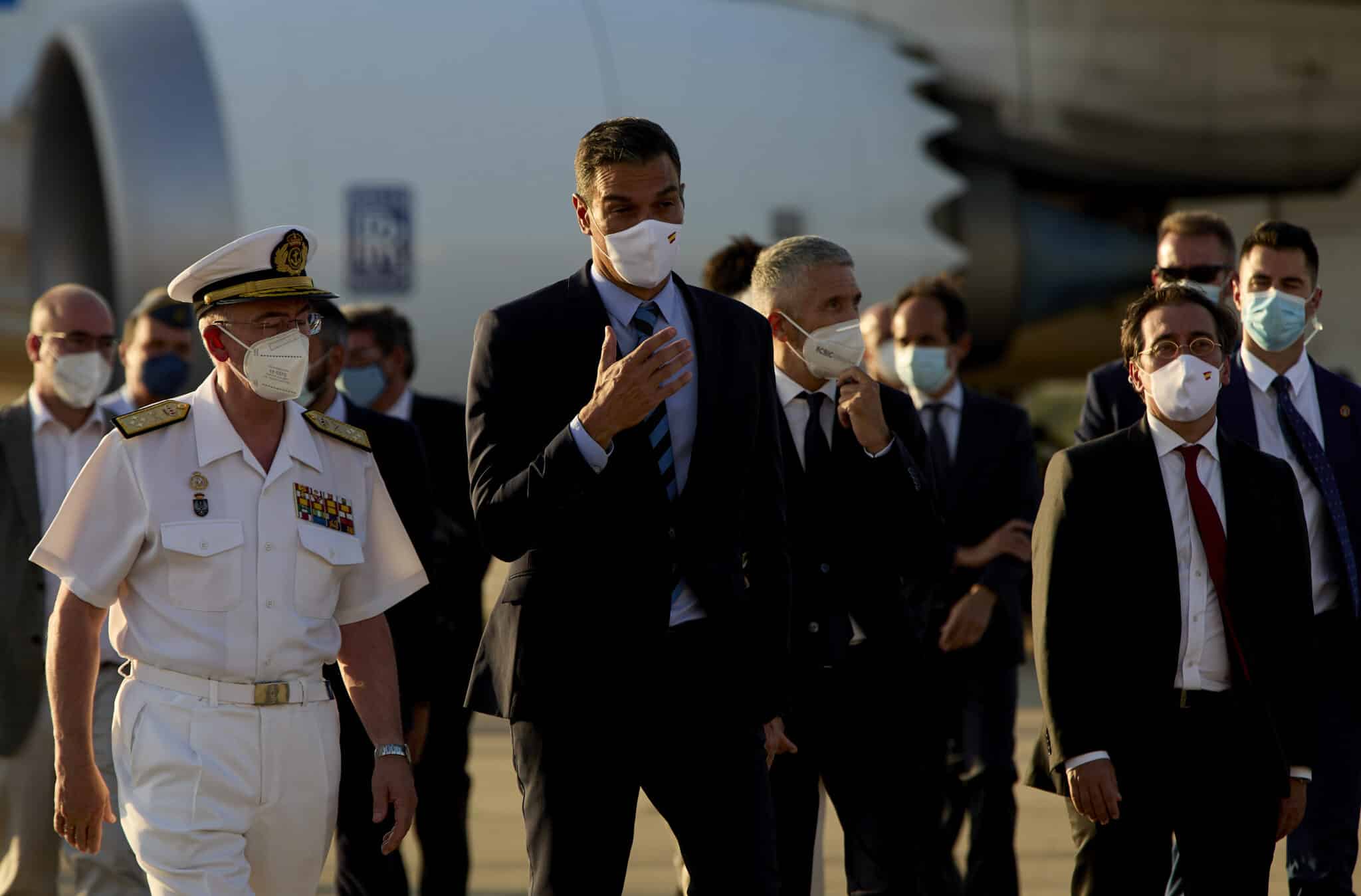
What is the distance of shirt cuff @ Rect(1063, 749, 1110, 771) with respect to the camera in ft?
11.5

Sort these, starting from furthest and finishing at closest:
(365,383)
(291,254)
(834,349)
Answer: (365,383) < (834,349) < (291,254)

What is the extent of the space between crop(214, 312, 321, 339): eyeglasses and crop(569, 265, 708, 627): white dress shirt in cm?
55

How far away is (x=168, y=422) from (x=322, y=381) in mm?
1726

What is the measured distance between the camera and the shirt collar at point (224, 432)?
10.4ft

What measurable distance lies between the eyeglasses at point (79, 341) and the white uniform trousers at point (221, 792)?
2305 mm

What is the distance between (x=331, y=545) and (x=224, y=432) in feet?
0.94

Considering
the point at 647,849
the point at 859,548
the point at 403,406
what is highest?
the point at 403,406

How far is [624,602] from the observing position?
3090mm

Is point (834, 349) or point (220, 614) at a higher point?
point (834, 349)

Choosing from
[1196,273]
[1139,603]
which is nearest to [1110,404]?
[1196,273]

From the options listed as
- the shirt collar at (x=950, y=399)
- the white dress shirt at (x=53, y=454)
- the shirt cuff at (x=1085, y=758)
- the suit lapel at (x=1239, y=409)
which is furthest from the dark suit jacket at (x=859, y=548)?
the white dress shirt at (x=53, y=454)

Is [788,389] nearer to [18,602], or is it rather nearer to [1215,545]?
[1215,545]

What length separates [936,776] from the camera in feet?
14.3

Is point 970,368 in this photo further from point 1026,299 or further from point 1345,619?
point 1345,619
